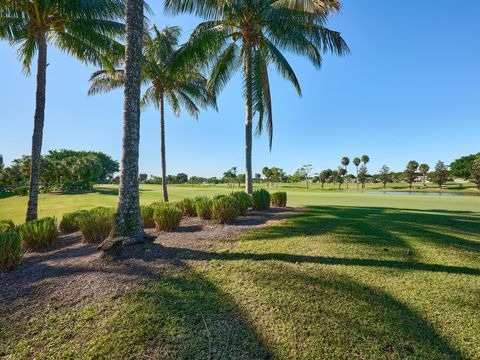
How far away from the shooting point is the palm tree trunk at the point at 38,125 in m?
9.02

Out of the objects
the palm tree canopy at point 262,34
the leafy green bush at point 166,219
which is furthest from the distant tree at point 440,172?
the leafy green bush at point 166,219

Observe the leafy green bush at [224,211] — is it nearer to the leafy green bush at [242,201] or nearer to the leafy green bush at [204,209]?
the leafy green bush at [204,209]

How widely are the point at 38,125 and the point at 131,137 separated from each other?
289 inches

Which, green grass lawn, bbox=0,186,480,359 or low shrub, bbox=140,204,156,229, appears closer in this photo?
green grass lawn, bbox=0,186,480,359

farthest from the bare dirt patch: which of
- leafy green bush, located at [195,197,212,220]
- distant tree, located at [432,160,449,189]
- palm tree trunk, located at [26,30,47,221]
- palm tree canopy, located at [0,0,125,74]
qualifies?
distant tree, located at [432,160,449,189]

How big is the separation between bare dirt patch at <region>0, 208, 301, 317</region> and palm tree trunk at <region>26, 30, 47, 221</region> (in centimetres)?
421

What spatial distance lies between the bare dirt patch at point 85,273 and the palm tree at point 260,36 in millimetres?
5937

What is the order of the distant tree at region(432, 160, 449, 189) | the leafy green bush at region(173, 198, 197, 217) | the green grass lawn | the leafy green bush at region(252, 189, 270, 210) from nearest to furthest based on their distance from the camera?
the green grass lawn < the leafy green bush at region(173, 198, 197, 217) < the leafy green bush at region(252, 189, 270, 210) < the distant tree at region(432, 160, 449, 189)

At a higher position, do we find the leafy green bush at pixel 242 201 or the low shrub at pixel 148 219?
the leafy green bush at pixel 242 201

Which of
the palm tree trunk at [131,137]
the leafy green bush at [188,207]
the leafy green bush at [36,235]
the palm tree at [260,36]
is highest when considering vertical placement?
the palm tree at [260,36]

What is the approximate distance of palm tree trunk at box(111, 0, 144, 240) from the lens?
5.06 meters

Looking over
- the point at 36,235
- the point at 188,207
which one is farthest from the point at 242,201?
the point at 36,235

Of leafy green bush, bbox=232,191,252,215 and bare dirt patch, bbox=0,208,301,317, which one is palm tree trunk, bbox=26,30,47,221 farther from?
leafy green bush, bbox=232,191,252,215

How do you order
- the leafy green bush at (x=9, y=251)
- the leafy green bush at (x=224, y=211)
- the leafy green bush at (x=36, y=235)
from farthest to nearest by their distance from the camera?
1. the leafy green bush at (x=224, y=211)
2. the leafy green bush at (x=36, y=235)
3. the leafy green bush at (x=9, y=251)
